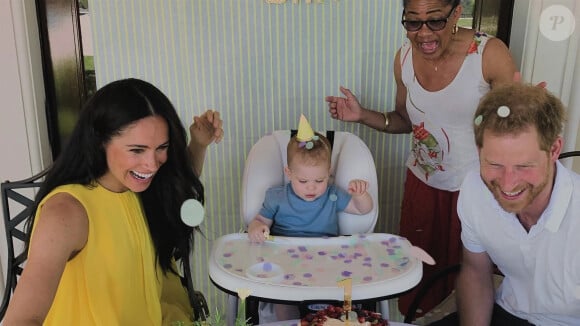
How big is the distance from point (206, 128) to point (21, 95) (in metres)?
0.75

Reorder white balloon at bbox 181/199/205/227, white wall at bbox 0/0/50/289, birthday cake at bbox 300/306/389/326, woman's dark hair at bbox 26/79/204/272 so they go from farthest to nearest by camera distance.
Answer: white wall at bbox 0/0/50/289, white balloon at bbox 181/199/205/227, woman's dark hair at bbox 26/79/204/272, birthday cake at bbox 300/306/389/326

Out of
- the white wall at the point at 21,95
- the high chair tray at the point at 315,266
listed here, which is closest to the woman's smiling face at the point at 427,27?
the high chair tray at the point at 315,266

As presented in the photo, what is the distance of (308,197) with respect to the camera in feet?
5.67

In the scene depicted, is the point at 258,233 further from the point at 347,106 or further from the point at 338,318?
the point at 347,106

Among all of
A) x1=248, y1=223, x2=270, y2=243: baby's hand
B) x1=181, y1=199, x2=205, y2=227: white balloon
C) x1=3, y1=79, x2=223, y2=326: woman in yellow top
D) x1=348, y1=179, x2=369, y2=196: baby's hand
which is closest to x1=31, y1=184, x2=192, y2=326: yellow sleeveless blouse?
x1=3, y1=79, x2=223, y2=326: woman in yellow top

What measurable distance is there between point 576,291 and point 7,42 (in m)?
1.90

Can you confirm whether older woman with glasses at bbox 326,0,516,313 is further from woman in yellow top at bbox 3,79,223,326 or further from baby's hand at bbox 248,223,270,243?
woman in yellow top at bbox 3,79,223,326

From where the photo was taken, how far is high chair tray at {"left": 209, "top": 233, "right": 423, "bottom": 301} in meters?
1.36

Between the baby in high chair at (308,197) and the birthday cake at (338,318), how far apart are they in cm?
41

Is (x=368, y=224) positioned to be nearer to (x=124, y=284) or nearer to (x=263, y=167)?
(x=263, y=167)

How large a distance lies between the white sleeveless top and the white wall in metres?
1.30

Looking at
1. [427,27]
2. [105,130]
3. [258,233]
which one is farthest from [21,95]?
[427,27]

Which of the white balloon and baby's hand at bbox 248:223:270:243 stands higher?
the white balloon

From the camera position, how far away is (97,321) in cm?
137
